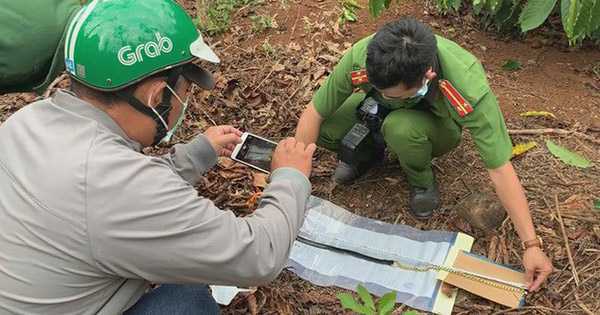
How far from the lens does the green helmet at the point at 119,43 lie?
1.68 m

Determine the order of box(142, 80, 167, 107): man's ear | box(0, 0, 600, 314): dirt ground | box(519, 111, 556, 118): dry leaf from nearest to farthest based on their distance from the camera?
1. box(142, 80, 167, 107): man's ear
2. box(0, 0, 600, 314): dirt ground
3. box(519, 111, 556, 118): dry leaf

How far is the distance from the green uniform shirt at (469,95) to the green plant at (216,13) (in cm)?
178

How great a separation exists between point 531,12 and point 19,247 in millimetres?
2612

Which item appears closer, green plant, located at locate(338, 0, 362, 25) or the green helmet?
the green helmet

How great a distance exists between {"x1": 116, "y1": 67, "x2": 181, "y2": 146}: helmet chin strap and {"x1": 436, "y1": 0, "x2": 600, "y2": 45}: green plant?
1.66 meters

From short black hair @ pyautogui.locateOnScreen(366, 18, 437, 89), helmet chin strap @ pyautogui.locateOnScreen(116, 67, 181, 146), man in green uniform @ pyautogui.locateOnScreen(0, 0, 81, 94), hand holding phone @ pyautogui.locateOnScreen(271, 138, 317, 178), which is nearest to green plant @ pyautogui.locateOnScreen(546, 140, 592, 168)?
short black hair @ pyautogui.locateOnScreen(366, 18, 437, 89)

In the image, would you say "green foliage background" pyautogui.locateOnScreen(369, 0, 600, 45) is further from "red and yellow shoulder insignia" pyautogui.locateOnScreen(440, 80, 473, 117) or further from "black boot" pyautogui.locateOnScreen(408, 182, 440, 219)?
"black boot" pyautogui.locateOnScreen(408, 182, 440, 219)

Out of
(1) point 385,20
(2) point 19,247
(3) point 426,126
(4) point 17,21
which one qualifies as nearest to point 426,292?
(3) point 426,126

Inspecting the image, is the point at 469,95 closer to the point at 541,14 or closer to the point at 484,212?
the point at 484,212

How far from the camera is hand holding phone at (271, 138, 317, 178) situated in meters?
1.97

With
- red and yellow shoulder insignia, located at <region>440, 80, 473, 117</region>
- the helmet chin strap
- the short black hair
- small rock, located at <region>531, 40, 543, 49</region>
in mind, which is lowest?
small rock, located at <region>531, 40, 543, 49</region>

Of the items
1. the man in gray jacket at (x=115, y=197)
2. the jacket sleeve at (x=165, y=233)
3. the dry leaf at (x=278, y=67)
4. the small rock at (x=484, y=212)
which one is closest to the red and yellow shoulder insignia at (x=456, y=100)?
the small rock at (x=484, y=212)

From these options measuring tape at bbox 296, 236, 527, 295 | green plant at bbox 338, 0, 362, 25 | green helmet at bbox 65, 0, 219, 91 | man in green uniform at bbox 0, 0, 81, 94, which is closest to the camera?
green helmet at bbox 65, 0, 219, 91

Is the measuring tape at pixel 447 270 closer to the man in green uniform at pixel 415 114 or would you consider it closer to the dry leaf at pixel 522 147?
the man in green uniform at pixel 415 114
